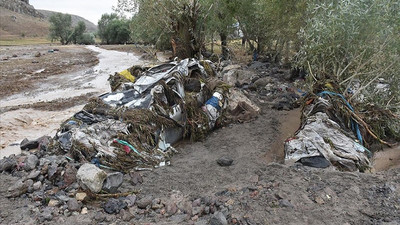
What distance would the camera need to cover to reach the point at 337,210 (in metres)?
3.34

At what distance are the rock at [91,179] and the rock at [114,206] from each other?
0.91 ft

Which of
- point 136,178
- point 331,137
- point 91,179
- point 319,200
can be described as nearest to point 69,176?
point 91,179

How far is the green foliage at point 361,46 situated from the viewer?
6219 millimetres

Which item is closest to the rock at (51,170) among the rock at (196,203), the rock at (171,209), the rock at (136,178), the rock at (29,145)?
the rock at (136,178)

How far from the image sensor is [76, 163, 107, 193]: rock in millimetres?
3744

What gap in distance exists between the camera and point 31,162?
461cm

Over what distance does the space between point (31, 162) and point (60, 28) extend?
63967mm

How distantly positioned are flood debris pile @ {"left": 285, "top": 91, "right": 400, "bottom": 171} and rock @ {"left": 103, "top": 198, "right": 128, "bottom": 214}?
271 cm

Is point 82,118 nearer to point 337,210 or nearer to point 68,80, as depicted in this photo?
point 337,210

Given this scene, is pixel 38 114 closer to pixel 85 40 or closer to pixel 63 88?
pixel 63 88

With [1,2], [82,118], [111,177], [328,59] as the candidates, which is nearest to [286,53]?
[328,59]

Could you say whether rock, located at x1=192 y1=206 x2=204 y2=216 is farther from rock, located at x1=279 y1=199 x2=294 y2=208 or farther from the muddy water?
the muddy water

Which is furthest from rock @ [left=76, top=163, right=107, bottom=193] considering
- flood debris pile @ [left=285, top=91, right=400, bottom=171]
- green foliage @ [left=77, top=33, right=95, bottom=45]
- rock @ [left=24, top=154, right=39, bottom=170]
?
green foliage @ [left=77, top=33, right=95, bottom=45]

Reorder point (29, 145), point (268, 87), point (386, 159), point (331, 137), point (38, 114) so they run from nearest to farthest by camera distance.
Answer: point (331, 137)
point (386, 159)
point (29, 145)
point (38, 114)
point (268, 87)
